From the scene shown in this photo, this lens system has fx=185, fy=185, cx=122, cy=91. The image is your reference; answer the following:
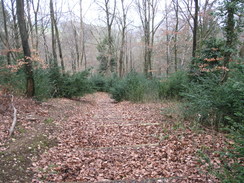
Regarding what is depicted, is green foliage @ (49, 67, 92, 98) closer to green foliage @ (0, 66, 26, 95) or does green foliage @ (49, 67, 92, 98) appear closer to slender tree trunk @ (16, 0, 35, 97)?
green foliage @ (0, 66, 26, 95)

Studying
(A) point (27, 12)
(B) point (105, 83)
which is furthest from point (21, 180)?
(B) point (105, 83)

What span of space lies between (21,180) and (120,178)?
1.69m

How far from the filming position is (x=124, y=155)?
422cm

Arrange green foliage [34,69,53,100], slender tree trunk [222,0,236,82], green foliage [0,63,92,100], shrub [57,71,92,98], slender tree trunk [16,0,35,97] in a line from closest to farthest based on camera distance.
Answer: slender tree trunk [222,0,236,82] → slender tree trunk [16,0,35,97] → green foliage [0,63,92,100] → green foliage [34,69,53,100] → shrub [57,71,92,98]

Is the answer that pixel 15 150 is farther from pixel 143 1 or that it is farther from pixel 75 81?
pixel 143 1

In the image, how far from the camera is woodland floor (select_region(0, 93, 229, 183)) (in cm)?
333

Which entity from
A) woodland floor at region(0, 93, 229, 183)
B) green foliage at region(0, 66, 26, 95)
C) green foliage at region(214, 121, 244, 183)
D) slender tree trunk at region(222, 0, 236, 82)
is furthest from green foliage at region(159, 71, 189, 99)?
green foliage at region(214, 121, 244, 183)

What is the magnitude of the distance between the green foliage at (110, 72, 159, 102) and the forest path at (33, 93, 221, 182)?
4394 mm

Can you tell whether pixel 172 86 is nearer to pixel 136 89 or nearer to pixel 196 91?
pixel 136 89

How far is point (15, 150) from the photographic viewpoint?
13.1ft

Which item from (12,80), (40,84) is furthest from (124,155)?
(12,80)

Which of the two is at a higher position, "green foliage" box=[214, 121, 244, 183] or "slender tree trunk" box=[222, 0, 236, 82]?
"slender tree trunk" box=[222, 0, 236, 82]

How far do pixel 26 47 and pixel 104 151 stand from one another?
614cm

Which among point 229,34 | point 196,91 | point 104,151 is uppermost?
point 229,34
